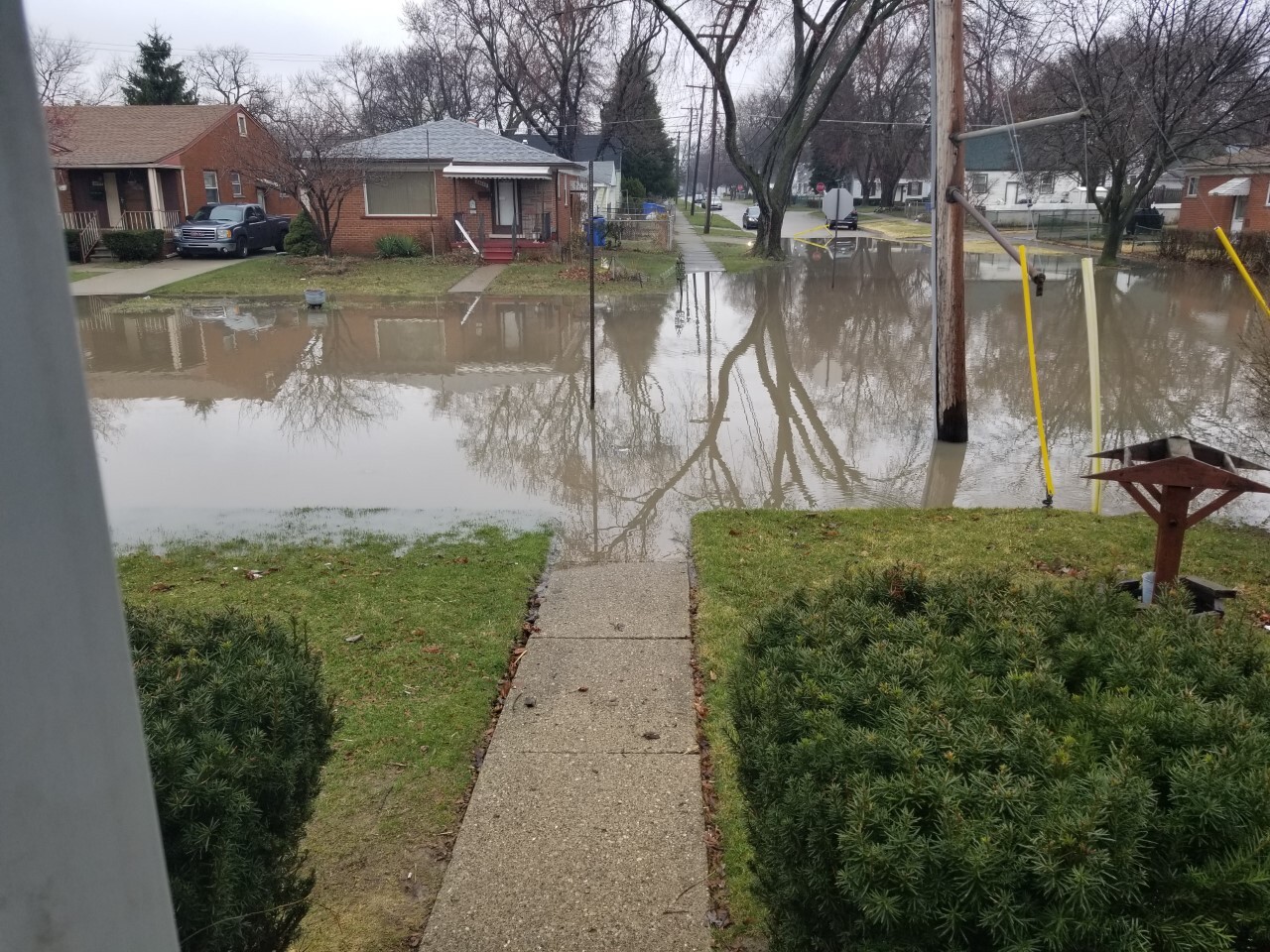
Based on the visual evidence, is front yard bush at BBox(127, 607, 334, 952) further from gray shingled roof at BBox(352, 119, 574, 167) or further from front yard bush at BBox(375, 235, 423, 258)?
gray shingled roof at BBox(352, 119, 574, 167)

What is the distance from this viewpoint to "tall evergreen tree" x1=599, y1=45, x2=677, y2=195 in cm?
3947

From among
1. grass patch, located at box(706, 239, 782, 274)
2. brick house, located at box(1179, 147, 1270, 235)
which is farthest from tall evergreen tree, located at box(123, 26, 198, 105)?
brick house, located at box(1179, 147, 1270, 235)

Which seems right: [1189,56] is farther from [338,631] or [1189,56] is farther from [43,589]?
[43,589]

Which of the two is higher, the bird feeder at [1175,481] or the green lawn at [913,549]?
the bird feeder at [1175,481]

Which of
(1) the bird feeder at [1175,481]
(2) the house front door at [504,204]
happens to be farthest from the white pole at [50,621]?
(2) the house front door at [504,204]

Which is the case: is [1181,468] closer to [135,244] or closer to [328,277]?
[328,277]

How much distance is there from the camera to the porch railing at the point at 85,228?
29.0 m

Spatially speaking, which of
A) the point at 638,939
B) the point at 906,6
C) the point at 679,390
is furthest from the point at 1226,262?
the point at 638,939

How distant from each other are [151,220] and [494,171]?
11.7 m

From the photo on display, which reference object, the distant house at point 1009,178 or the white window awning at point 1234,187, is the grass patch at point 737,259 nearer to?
the distant house at point 1009,178

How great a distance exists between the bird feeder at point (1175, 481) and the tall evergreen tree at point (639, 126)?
108 ft

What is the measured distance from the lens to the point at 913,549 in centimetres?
708

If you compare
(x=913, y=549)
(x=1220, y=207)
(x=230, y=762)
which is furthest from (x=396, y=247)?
(x=1220, y=207)

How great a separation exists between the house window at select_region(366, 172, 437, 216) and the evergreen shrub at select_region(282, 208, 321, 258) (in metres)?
1.91
